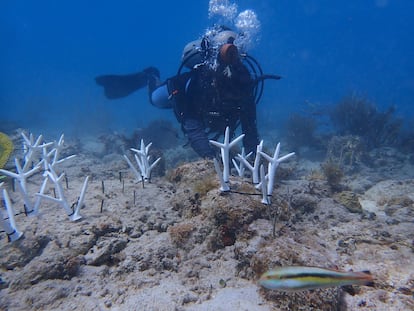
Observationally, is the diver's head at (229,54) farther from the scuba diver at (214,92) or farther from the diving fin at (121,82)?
the diving fin at (121,82)

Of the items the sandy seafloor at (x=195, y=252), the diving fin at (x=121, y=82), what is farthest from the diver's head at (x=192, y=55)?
the diving fin at (x=121, y=82)

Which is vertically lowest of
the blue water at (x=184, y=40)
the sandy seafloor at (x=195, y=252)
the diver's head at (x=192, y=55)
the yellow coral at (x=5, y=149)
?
the sandy seafloor at (x=195, y=252)

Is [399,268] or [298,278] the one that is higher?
[298,278]

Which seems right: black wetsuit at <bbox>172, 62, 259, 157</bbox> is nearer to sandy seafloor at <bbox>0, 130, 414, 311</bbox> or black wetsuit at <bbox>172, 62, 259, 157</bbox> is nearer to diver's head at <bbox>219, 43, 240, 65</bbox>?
diver's head at <bbox>219, 43, 240, 65</bbox>

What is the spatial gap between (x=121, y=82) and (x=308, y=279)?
11.2m

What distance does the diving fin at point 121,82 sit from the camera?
11109 mm

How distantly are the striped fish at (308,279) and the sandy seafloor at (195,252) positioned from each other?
2.22 ft

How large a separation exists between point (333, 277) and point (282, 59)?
103164 mm

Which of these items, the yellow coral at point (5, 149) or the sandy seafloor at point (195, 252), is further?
the yellow coral at point (5, 149)

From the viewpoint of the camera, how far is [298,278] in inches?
58.2

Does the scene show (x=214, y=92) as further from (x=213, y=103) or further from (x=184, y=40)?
(x=184, y=40)

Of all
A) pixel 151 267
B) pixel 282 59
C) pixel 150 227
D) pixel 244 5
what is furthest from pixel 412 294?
pixel 282 59

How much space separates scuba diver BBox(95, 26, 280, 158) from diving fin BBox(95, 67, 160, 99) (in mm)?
5066

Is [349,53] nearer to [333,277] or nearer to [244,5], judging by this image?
[244,5]
